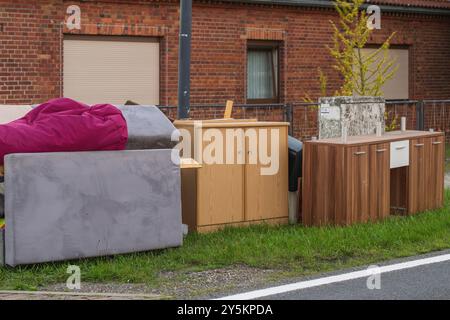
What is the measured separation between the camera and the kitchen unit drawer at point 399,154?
11.2 metres

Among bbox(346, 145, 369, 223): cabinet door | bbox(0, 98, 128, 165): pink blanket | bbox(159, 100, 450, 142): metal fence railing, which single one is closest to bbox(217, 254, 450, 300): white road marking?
bbox(346, 145, 369, 223): cabinet door

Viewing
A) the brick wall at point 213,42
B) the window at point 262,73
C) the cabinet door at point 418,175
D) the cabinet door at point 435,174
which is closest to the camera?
the cabinet door at point 418,175

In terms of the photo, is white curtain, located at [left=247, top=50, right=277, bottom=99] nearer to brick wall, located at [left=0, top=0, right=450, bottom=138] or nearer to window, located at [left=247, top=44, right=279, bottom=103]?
window, located at [left=247, top=44, right=279, bottom=103]

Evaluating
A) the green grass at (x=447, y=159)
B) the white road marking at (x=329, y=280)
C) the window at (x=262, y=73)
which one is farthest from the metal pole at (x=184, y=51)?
the window at (x=262, y=73)

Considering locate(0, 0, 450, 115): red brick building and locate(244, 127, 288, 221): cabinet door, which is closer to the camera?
locate(244, 127, 288, 221): cabinet door

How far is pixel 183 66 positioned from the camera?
11297 mm

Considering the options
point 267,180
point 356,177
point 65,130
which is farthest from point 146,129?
point 356,177

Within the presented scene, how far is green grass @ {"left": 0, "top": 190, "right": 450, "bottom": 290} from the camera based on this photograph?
8.14 meters

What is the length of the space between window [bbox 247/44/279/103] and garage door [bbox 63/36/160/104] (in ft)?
8.69

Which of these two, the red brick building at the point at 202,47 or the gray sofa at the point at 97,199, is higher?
the red brick building at the point at 202,47

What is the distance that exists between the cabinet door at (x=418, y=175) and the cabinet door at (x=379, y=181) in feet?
1.81

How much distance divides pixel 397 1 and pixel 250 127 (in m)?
14.2

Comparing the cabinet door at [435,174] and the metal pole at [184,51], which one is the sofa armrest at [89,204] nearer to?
the metal pole at [184,51]
